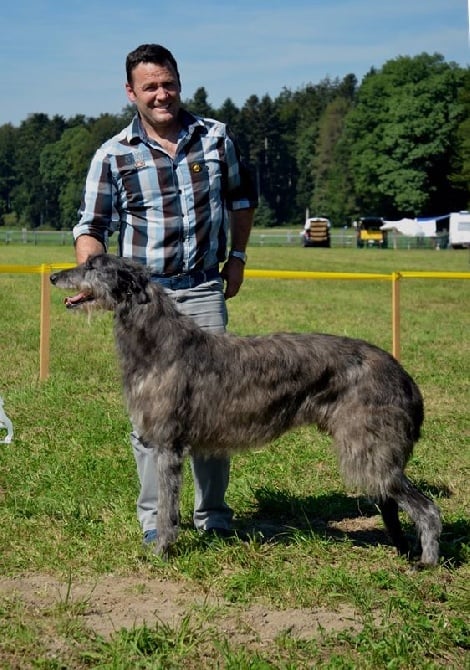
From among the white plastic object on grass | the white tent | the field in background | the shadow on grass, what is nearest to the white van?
the field in background

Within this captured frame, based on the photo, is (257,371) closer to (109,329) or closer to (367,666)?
(367,666)

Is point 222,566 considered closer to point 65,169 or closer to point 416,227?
point 416,227

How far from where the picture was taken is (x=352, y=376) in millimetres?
5730

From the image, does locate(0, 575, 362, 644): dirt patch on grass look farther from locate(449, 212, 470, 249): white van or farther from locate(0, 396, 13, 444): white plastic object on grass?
locate(449, 212, 470, 249): white van

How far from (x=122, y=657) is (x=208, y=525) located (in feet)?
6.60

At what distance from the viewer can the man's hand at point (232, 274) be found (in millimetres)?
6398

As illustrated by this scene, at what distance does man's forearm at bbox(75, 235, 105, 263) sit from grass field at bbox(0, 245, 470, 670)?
0.45 metres

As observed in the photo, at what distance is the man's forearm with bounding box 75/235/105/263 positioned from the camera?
5852 mm

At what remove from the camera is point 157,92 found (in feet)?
18.8

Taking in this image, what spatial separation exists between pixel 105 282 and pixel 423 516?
2.39 m

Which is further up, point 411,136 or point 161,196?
point 411,136

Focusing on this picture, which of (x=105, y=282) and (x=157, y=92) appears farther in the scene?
(x=157, y=92)

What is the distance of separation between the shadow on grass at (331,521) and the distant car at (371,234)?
53948mm

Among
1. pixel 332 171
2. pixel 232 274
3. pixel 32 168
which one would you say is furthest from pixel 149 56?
pixel 32 168
